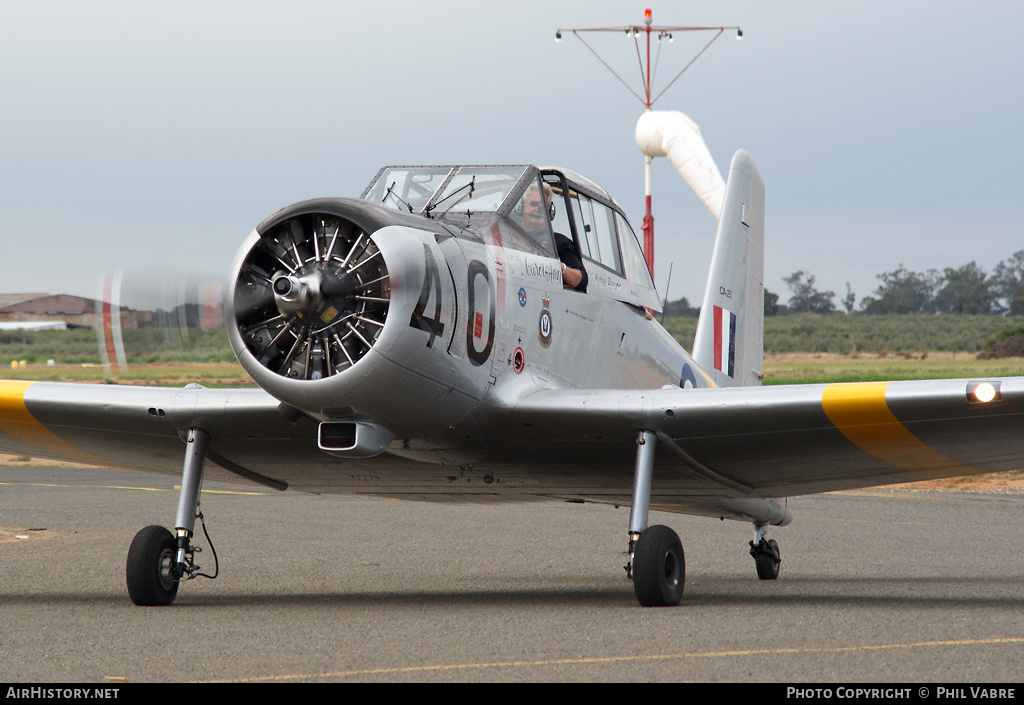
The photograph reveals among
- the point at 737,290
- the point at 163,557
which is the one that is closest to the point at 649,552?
the point at 163,557

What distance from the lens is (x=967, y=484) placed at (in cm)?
2681

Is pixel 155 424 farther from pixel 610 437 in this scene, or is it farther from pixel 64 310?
pixel 610 437

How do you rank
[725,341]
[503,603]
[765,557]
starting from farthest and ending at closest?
[725,341] < [765,557] < [503,603]

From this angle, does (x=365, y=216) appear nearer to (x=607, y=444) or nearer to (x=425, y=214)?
(x=425, y=214)

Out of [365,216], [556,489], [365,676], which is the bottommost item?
[365,676]

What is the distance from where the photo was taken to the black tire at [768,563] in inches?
444

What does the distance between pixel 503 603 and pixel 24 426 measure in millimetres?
4522

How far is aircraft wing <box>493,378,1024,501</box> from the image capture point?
8.09 metres

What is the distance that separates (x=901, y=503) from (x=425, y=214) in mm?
15184

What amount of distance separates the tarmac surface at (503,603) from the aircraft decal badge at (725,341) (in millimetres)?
2182

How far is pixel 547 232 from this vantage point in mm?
9070

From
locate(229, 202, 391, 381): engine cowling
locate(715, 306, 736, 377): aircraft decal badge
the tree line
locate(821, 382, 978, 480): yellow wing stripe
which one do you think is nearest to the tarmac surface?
locate(821, 382, 978, 480): yellow wing stripe
